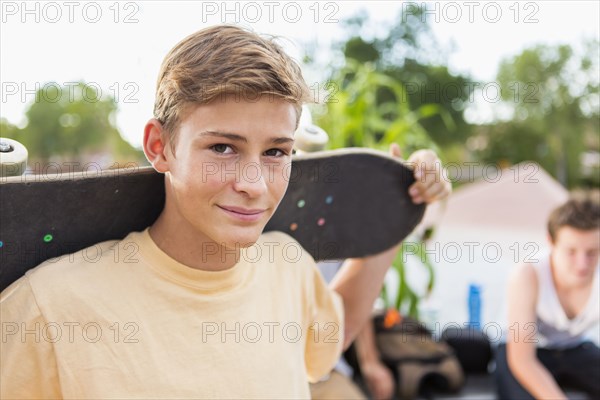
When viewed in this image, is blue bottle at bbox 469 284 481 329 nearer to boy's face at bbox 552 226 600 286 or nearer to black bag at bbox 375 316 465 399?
black bag at bbox 375 316 465 399

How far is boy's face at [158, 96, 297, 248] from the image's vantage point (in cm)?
88

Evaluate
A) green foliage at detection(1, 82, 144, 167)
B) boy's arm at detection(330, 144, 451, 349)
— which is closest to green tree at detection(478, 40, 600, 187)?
green foliage at detection(1, 82, 144, 167)

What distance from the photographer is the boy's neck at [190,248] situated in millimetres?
952

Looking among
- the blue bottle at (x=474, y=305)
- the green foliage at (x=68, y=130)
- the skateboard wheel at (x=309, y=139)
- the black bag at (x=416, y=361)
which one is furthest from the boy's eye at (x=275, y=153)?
the green foliage at (x=68, y=130)

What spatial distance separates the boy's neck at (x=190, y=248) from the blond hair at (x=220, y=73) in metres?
0.16

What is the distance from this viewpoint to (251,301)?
40.4 inches

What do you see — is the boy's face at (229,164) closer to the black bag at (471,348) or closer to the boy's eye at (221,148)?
the boy's eye at (221,148)

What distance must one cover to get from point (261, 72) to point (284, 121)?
3.3 inches

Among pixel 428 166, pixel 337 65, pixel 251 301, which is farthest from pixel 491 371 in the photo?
pixel 251 301

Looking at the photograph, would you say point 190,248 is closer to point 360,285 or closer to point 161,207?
point 161,207

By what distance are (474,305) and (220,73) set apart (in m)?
2.72

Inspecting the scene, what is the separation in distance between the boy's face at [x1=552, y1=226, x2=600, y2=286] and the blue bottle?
90 centimetres

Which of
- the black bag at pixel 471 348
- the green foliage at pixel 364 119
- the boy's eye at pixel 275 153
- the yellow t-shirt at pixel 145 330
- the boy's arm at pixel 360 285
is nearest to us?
the yellow t-shirt at pixel 145 330

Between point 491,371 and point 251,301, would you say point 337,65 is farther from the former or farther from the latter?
point 251,301
